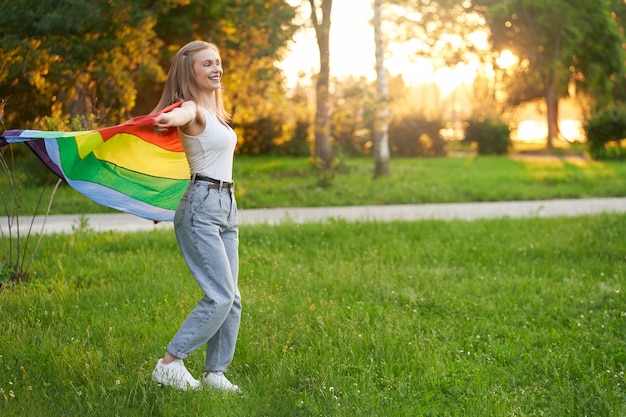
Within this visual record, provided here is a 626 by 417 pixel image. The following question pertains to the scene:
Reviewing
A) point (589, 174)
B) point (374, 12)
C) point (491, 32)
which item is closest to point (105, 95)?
point (374, 12)

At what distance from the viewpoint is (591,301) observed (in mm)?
6523

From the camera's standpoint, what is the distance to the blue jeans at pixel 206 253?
4.03 meters

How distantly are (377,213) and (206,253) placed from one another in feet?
26.1

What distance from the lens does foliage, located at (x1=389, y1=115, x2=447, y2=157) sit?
2919 cm

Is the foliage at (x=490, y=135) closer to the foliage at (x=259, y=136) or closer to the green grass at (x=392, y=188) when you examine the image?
the foliage at (x=259, y=136)

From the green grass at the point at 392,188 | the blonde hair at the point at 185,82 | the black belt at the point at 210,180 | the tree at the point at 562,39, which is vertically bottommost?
the green grass at the point at 392,188

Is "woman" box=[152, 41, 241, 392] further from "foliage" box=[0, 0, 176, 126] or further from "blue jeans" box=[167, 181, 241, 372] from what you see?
"foliage" box=[0, 0, 176, 126]

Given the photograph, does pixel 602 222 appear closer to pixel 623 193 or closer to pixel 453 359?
pixel 623 193

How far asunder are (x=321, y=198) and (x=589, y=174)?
825 centimetres

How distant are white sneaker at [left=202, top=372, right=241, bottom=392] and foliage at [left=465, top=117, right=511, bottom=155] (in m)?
28.2

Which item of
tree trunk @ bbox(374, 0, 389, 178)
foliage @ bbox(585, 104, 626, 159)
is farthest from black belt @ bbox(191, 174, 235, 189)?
foliage @ bbox(585, 104, 626, 159)

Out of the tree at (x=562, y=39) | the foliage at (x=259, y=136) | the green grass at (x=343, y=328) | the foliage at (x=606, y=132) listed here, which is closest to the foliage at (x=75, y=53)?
the green grass at (x=343, y=328)

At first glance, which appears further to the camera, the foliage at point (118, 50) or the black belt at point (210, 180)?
the foliage at point (118, 50)

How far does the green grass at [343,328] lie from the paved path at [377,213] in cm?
138
